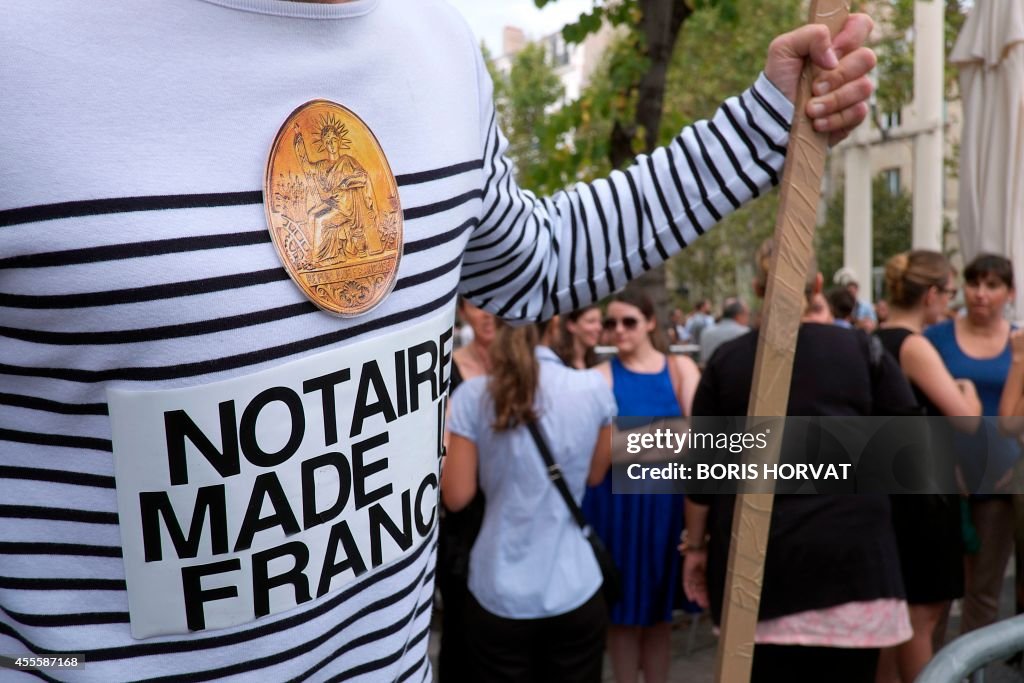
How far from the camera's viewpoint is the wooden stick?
126cm

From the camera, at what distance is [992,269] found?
452 centimetres

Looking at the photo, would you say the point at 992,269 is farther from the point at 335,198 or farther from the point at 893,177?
the point at 893,177

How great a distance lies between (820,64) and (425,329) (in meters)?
0.63

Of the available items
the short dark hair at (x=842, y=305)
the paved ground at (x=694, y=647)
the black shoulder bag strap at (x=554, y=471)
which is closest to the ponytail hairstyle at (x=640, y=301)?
the black shoulder bag strap at (x=554, y=471)

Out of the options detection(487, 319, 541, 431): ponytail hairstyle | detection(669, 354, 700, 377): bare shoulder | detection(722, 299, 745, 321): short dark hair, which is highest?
detection(487, 319, 541, 431): ponytail hairstyle

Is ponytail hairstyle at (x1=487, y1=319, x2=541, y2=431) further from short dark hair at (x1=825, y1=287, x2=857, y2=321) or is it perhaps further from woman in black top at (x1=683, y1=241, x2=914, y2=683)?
short dark hair at (x1=825, y1=287, x2=857, y2=321)

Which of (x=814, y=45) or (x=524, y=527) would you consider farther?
(x=524, y=527)

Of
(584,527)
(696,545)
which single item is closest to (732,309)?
(696,545)

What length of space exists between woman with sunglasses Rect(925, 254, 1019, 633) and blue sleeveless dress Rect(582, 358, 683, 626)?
4.21 feet

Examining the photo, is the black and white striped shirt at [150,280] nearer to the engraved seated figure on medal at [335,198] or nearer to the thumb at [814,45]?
the engraved seated figure on medal at [335,198]

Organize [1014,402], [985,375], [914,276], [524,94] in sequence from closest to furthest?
[1014,402] < [985,375] < [914,276] < [524,94]

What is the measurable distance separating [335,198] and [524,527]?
2419 millimetres

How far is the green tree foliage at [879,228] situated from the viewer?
28922mm

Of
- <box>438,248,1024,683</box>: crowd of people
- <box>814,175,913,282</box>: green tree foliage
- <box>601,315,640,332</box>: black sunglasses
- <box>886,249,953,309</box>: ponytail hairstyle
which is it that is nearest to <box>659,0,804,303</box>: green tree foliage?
<box>814,175,913,282</box>: green tree foliage
